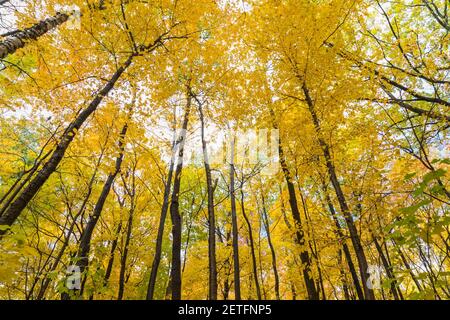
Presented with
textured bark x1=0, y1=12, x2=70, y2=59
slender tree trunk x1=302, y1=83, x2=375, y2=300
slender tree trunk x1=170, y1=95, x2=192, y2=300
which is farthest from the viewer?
slender tree trunk x1=170, y1=95, x2=192, y2=300

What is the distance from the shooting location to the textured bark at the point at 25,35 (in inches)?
158

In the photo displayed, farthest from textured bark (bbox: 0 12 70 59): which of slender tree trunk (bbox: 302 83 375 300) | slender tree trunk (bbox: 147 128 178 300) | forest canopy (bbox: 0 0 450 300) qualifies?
slender tree trunk (bbox: 302 83 375 300)

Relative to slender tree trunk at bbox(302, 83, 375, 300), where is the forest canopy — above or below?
above

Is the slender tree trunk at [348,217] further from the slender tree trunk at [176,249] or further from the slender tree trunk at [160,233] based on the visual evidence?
the slender tree trunk at [160,233]

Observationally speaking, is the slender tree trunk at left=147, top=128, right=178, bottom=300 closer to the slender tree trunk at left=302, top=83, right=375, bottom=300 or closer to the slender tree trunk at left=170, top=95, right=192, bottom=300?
the slender tree trunk at left=170, top=95, right=192, bottom=300

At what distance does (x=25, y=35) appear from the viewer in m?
4.54

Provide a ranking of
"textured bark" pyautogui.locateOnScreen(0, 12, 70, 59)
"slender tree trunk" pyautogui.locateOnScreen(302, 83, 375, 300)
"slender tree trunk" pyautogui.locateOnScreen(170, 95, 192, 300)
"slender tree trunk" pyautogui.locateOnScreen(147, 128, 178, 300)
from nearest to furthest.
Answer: "textured bark" pyautogui.locateOnScreen(0, 12, 70, 59)
"slender tree trunk" pyautogui.locateOnScreen(302, 83, 375, 300)
"slender tree trunk" pyautogui.locateOnScreen(170, 95, 192, 300)
"slender tree trunk" pyautogui.locateOnScreen(147, 128, 178, 300)

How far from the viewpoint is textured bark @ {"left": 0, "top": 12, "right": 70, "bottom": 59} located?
4025 millimetres

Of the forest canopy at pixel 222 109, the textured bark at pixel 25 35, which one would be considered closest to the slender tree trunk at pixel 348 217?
the forest canopy at pixel 222 109

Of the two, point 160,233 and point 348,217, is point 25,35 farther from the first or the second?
point 348,217

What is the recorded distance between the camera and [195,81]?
25.6 ft

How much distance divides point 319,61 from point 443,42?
292cm
